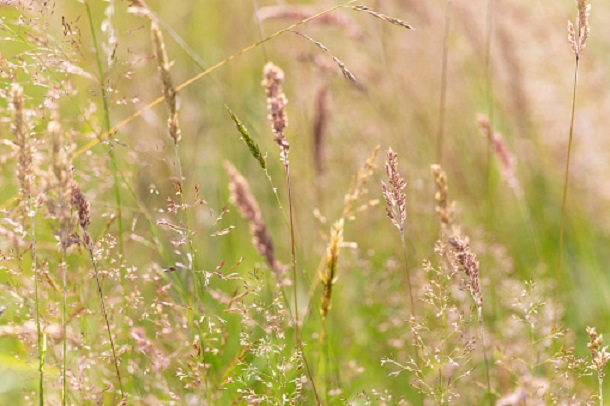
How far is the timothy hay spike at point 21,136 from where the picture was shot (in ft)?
3.91

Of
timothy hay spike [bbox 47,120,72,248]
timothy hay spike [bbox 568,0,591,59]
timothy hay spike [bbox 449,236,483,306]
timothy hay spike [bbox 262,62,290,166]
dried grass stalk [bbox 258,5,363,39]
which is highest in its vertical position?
dried grass stalk [bbox 258,5,363,39]

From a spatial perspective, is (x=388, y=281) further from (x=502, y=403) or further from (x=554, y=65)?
(x=554, y=65)

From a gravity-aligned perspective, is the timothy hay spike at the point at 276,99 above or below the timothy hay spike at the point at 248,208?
above

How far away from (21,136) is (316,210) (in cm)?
70

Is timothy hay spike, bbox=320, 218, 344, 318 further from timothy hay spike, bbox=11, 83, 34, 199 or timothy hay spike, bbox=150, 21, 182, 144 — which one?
timothy hay spike, bbox=11, 83, 34, 199

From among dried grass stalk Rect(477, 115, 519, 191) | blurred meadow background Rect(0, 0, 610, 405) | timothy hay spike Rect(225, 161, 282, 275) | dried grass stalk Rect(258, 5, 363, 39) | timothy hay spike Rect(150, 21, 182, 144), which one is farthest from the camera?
dried grass stalk Rect(258, 5, 363, 39)

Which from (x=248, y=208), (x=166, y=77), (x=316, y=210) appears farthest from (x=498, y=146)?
(x=166, y=77)

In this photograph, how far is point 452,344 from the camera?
2348mm

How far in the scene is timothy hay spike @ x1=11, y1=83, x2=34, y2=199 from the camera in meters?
1.19

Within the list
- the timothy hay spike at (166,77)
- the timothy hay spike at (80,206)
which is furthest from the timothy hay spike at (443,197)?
the timothy hay spike at (80,206)

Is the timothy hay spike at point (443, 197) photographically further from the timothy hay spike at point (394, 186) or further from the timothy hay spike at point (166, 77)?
the timothy hay spike at point (166, 77)

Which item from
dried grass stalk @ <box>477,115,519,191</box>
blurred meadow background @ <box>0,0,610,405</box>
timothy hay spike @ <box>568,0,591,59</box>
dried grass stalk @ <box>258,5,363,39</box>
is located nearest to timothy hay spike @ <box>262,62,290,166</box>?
blurred meadow background @ <box>0,0,610,405</box>

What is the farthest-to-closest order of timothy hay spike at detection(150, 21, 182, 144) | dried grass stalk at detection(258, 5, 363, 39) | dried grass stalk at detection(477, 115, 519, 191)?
dried grass stalk at detection(258, 5, 363, 39), dried grass stalk at detection(477, 115, 519, 191), timothy hay spike at detection(150, 21, 182, 144)

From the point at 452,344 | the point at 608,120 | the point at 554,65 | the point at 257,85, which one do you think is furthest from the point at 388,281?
the point at 257,85
